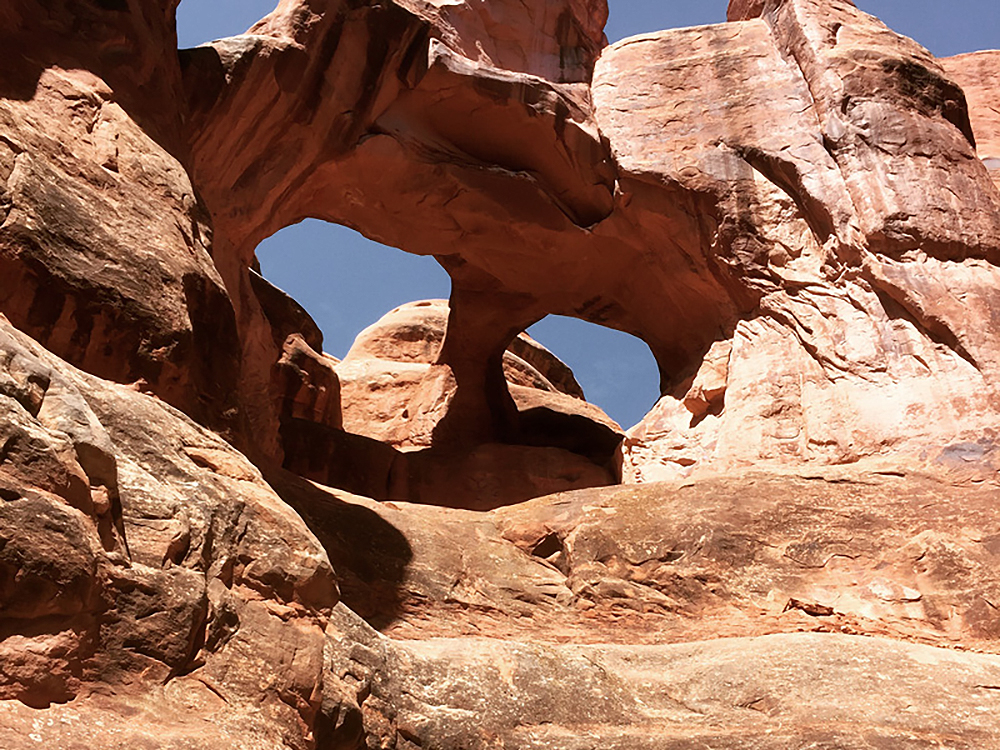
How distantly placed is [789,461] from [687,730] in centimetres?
548

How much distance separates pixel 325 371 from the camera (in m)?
16.4

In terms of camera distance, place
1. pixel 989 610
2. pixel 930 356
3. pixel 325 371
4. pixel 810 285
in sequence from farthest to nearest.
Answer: pixel 325 371 < pixel 810 285 < pixel 930 356 < pixel 989 610

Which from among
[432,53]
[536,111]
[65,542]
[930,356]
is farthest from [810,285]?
[65,542]

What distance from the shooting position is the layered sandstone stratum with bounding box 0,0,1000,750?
4602 millimetres

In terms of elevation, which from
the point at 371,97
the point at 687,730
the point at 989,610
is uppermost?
the point at 371,97

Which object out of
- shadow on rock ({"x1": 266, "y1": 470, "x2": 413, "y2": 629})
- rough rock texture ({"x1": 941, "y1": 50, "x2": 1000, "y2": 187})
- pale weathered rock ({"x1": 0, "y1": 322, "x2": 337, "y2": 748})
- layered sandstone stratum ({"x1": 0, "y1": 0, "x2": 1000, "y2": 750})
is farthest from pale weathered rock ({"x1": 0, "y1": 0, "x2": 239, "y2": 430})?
rough rock texture ({"x1": 941, "y1": 50, "x2": 1000, "y2": 187})

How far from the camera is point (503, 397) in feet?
54.0

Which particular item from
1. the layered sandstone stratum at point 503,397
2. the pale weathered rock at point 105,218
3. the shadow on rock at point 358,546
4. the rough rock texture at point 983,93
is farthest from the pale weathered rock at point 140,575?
the rough rock texture at point 983,93

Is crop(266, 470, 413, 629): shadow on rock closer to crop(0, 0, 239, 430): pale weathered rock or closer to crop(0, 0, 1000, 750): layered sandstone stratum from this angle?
crop(0, 0, 1000, 750): layered sandstone stratum

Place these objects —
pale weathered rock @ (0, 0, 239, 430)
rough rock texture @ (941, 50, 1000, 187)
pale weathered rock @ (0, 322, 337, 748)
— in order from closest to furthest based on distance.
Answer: pale weathered rock @ (0, 322, 337, 748) → pale weathered rock @ (0, 0, 239, 430) → rough rock texture @ (941, 50, 1000, 187)

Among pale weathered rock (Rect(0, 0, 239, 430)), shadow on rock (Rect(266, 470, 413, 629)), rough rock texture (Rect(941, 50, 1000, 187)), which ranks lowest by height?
shadow on rock (Rect(266, 470, 413, 629))

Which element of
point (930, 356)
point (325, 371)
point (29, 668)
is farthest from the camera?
point (325, 371)

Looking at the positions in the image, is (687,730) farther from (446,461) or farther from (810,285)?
(446,461)

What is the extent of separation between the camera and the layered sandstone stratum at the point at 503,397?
4.60 m
